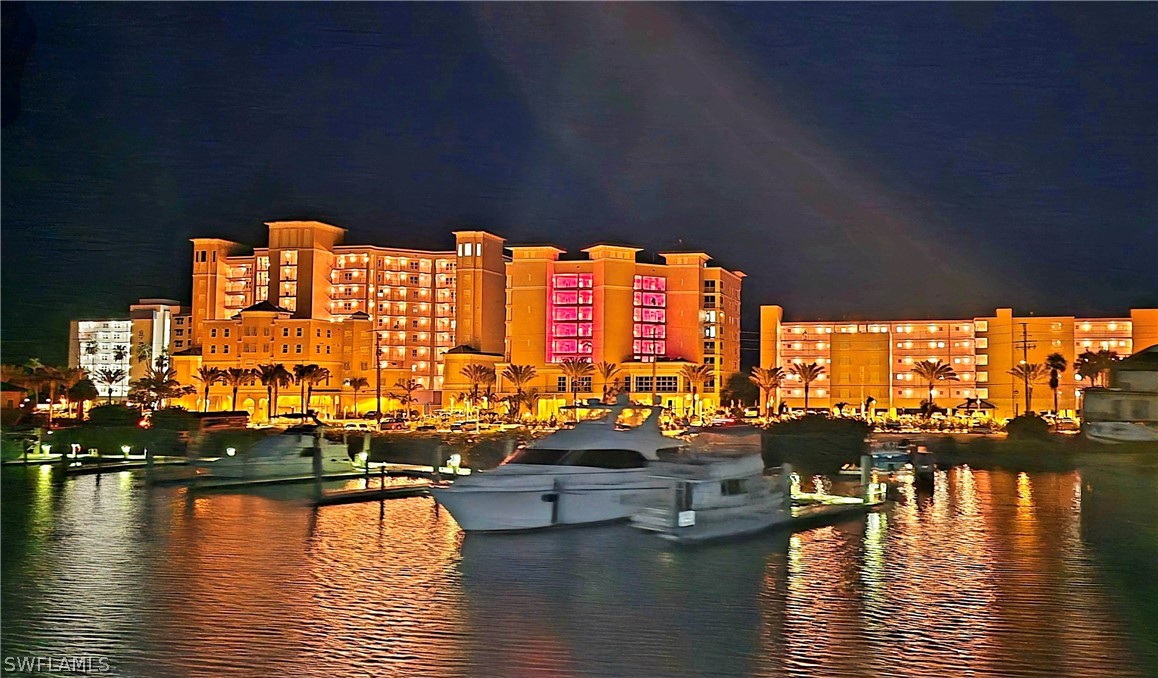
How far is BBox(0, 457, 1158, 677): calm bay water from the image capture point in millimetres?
6707

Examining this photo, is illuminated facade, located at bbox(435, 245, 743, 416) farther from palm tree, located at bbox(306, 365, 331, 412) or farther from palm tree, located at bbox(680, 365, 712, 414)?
palm tree, located at bbox(306, 365, 331, 412)

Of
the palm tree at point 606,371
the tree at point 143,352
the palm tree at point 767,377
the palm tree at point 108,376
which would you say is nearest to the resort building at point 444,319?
the palm tree at point 606,371

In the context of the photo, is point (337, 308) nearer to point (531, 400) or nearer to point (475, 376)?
point (475, 376)

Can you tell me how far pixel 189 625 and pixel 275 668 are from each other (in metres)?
1.47

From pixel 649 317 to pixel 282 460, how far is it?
47.6 m

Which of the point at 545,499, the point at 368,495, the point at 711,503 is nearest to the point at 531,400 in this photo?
the point at 368,495

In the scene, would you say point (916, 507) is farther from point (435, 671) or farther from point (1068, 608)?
point (435, 671)

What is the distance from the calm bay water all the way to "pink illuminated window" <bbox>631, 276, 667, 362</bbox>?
51.2m

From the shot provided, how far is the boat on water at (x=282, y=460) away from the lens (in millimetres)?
18984

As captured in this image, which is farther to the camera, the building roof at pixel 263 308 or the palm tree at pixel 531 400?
the building roof at pixel 263 308

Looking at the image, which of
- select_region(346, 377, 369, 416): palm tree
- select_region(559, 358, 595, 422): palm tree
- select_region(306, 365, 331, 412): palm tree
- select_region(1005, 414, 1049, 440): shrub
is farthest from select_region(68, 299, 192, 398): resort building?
select_region(1005, 414, 1049, 440): shrub

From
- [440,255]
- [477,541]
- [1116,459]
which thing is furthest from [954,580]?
[440,255]

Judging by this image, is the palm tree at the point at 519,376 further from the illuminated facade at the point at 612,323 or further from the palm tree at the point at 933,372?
the palm tree at the point at 933,372

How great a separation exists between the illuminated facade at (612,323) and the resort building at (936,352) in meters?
5.36
